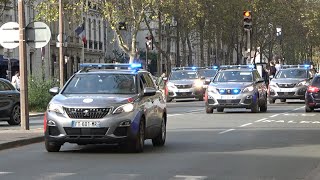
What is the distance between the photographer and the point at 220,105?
26.8m

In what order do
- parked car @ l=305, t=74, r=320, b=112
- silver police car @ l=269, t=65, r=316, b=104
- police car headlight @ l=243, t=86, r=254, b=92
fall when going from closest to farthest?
1. police car headlight @ l=243, t=86, r=254, b=92
2. parked car @ l=305, t=74, r=320, b=112
3. silver police car @ l=269, t=65, r=316, b=104

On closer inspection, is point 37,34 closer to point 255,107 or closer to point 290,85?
point 255,107

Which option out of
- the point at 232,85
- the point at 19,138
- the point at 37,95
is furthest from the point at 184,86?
the point at 19,138

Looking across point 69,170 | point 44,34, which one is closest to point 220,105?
point 44,34

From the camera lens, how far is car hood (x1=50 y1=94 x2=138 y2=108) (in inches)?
520

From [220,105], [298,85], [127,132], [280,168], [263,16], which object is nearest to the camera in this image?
[280,168]

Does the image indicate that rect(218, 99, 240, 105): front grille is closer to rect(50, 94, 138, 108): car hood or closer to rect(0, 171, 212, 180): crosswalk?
rect(50, 94, 138, 108): car hood

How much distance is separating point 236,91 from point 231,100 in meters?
0.38

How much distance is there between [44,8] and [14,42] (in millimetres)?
30757

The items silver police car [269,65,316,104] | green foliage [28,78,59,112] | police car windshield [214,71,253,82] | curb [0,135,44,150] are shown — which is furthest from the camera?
silver police car [269,65,316,104]

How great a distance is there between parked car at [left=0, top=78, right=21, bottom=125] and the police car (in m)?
18.7

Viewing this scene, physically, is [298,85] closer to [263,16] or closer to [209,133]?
[209,133]

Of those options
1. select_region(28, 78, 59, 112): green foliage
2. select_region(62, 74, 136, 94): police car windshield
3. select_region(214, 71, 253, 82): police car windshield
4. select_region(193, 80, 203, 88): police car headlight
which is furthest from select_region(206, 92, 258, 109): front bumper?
select_region(193, 80, 203, 88): police car headlight

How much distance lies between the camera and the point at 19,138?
16.0 meters
